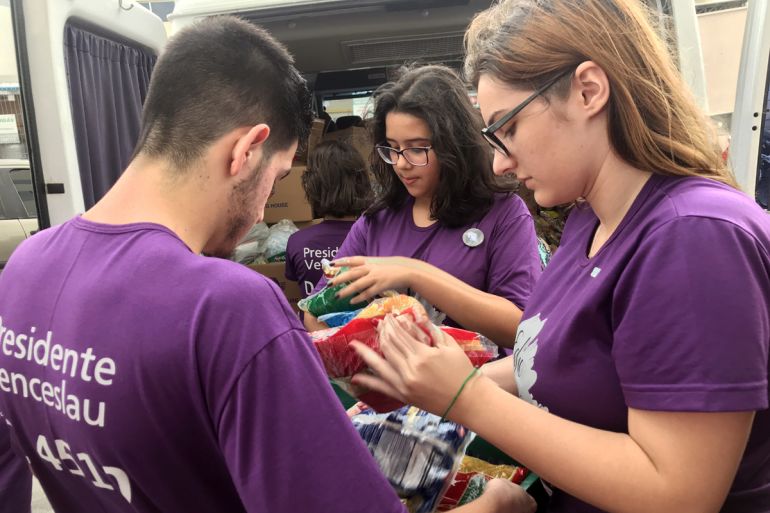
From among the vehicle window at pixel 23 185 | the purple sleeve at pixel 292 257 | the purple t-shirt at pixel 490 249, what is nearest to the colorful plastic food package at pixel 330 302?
the purple t-shirt at pixel 490 249

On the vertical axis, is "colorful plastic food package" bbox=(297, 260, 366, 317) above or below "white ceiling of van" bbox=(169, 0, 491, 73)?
below

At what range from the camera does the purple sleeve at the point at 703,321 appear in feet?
2.75

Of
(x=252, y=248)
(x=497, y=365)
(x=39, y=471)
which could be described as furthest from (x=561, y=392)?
(x=252, y=248)

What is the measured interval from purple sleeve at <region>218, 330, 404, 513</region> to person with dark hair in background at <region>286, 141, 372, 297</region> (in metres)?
2.68

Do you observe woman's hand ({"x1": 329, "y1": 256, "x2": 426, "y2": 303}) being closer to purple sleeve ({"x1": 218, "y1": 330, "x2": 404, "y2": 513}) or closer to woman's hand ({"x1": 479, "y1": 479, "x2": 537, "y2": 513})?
woman's hand ({"x1": 479, "y1": 479, "x2": 537, "y2": 513})

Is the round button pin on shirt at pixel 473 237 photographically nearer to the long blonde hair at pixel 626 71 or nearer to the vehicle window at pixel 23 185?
the long blonde hair at pixel 626 71

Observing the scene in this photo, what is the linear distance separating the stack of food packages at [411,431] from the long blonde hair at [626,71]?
54 centimetres

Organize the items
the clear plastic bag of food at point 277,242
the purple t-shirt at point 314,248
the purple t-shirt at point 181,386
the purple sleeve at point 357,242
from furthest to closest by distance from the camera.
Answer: the clear plastic bag of food at point 277,242 → the purple t-shirt at point 314,248 → the purple sleeve at point 357,242 → the purple t-shirt at point 181,386

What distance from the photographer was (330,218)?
361 centimetres

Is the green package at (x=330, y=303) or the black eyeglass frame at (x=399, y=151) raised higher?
the black eyeglass frame at (x=399, y=151)

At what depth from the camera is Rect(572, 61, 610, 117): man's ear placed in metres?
1.04

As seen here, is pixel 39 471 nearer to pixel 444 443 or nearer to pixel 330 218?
pixel 444 443

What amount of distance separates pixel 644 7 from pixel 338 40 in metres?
3.11

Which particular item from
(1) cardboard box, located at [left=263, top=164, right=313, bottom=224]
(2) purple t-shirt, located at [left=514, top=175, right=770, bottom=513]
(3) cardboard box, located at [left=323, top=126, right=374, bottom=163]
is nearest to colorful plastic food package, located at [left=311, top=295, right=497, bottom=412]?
(2) purple t-shirt, located at [left=514, top=175, right=770, bottom=513]
